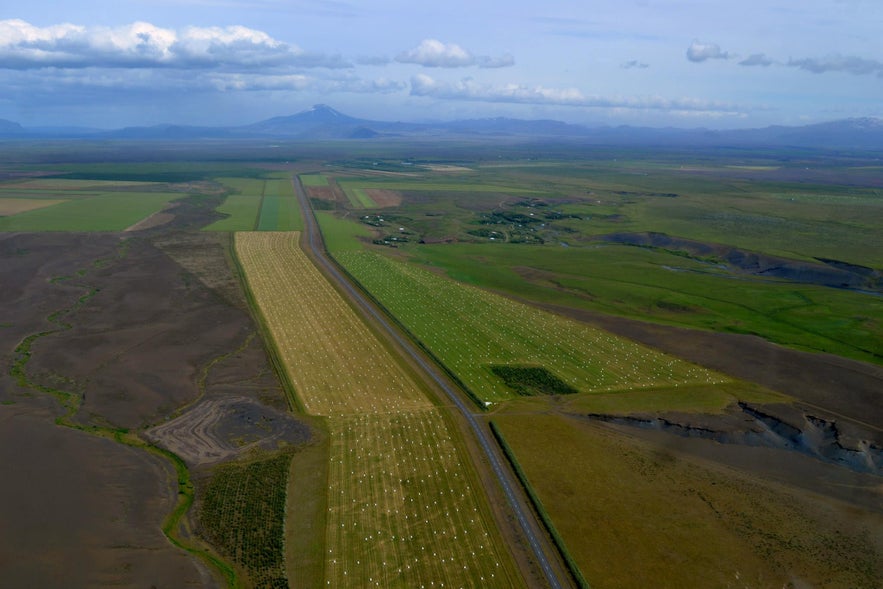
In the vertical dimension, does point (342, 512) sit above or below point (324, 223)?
below

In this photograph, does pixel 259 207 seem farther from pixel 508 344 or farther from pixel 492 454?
pixel 492 454

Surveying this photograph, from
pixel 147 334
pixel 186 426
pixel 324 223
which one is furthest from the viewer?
pixel 324 223

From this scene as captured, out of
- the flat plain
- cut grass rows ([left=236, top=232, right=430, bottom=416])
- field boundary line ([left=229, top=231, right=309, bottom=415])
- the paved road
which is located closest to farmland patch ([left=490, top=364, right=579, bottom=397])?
the flat plain

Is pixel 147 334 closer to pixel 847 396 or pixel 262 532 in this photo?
pixel 262 532

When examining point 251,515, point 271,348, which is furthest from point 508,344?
point 251,515

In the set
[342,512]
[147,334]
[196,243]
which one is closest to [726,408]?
[342,512]

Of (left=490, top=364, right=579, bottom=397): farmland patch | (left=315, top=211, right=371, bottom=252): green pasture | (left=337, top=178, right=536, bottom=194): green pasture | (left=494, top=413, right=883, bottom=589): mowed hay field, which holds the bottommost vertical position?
(left=494, top=413, right=883, bottom=589): mowed hay field

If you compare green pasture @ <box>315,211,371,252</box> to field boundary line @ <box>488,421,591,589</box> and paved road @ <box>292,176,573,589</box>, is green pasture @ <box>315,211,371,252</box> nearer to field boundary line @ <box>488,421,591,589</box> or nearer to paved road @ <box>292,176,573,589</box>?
paved road @ <box>292,176,573,589</box>
